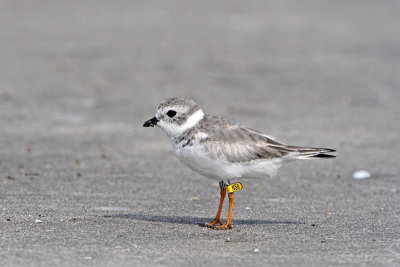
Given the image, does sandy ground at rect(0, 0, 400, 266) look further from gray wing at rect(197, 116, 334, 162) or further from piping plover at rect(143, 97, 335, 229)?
gray wing at rect(197, 116, 334, 162)

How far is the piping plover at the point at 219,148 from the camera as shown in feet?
17.3

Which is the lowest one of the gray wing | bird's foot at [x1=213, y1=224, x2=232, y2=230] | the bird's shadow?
bird's foot at [x1=213, y1=224, x2=232, y2=230]

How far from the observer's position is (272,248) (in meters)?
4.84

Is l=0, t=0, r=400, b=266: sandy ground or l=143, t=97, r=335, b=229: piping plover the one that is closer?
l=0, t=0, r=400, b=266: sandy ground

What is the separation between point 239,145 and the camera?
17.7 feet

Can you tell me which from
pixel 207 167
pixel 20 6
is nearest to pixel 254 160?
pixel 207 167

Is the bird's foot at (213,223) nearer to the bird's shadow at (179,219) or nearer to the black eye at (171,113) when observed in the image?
the bird's shadow at (179,219)

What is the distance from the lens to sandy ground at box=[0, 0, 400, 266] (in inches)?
195

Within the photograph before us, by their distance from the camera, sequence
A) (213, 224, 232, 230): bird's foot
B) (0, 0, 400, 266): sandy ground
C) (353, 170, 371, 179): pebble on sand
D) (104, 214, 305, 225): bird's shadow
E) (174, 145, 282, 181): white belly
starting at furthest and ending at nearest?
(353, 170, 371, 179): pebble on sand
(104, 214, 305, 225): bird's shadow
(213, 224, 232, 230): bird's foot
(174, 145, 282, 181): white belly
(0, 0, 400, 266): sandy ground

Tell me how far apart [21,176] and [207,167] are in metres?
2.68

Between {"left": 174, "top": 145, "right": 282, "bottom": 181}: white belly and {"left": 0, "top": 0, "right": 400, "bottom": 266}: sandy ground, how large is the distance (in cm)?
46

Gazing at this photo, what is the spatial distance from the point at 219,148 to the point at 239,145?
201mm

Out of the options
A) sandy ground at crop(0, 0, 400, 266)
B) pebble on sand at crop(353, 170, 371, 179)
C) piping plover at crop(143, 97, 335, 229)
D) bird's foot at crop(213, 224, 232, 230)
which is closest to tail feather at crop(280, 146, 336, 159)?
piping plover at crop(143, 97, 335, 229)

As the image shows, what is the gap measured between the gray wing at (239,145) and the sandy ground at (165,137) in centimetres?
61
